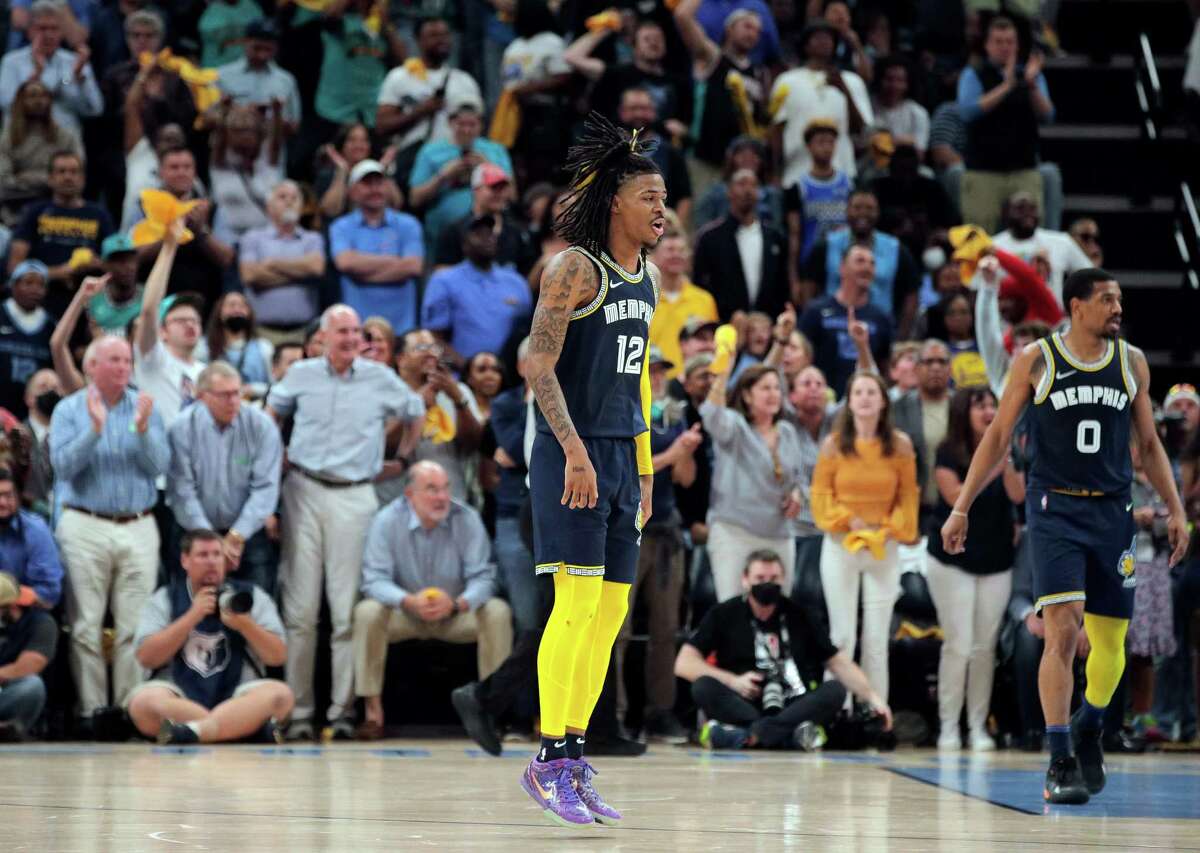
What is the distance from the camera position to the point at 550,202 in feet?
43.2

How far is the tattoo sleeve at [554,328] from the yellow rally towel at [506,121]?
8.74 metres

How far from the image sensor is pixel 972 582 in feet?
35.1

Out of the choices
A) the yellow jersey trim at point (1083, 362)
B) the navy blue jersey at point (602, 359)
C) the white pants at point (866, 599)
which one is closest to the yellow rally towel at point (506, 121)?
the white pants at point (866, 599)

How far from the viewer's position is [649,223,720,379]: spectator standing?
1208 centimetres

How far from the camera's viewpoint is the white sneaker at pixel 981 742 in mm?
10391

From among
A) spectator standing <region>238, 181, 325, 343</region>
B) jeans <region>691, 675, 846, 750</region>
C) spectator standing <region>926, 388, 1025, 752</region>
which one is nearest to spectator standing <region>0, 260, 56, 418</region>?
spectator standing <region>238, 181, 325, 343</region>

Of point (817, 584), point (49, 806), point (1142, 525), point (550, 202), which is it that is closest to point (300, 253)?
point (550, 202)

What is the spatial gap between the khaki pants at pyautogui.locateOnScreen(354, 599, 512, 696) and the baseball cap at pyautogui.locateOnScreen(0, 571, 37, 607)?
181cm

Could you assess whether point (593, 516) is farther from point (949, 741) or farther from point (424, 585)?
point (949, 741)

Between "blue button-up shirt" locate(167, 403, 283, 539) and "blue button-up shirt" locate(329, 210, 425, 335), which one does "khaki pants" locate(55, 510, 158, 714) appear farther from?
"blue button-up shirt" locate(329, 210, 425, 335)

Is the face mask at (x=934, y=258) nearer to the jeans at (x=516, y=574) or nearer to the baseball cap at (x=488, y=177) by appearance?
the baseball cap at (x=488, y=177)

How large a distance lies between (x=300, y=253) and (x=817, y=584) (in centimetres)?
419

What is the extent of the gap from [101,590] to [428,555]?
1.85 metres

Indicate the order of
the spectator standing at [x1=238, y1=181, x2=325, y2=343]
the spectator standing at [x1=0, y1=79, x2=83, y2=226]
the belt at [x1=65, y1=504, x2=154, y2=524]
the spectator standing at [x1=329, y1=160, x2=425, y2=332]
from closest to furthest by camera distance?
1. the belt at [x1=65, y1=504, x2=154, y2=524]
2. the spectator standing at [x1=238, y1=181, x2=325, y2=343]
3. the spectator standing at [x1=329, y1=160, x2=425, y2=332]
4. the spectator standing at [x1=0, y1=79, x2=83, y2=226]
